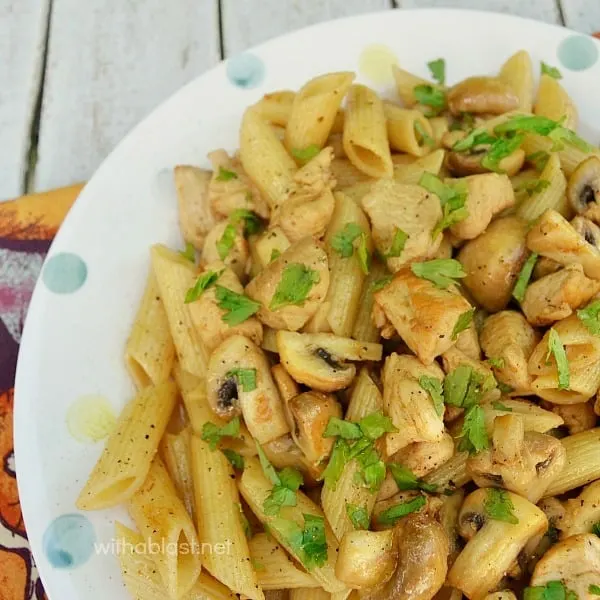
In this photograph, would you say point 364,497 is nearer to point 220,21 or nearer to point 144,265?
point 144,265

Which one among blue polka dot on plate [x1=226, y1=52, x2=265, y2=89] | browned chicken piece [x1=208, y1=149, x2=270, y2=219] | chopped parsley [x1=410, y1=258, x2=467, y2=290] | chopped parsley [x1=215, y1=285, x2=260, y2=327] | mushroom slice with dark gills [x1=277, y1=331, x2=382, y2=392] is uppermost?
blue polka dot on plate [x1=226, y1=52, x2=265, y2=89]

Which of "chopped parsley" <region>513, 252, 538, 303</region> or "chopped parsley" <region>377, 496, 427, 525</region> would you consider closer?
"chopped parsley" <region>377, 496, 427, 525</region>

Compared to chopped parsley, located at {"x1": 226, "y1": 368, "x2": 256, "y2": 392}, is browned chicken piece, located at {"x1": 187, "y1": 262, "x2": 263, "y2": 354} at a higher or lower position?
higher

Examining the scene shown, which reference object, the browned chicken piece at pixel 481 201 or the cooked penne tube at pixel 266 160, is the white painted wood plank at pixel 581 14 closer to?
the browned chicken piece at pixel 481 201

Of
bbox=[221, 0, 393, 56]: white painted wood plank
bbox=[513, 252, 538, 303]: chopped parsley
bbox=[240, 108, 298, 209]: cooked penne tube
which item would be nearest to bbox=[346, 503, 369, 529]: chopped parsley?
bbox=[513, 252, 538, 303]: chopped parsley

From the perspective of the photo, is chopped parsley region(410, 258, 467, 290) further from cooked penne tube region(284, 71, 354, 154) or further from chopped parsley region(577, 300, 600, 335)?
cooked penne tube region(284, 71, 354, 154)

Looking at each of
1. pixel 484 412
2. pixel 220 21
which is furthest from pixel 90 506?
pixel 220 21
